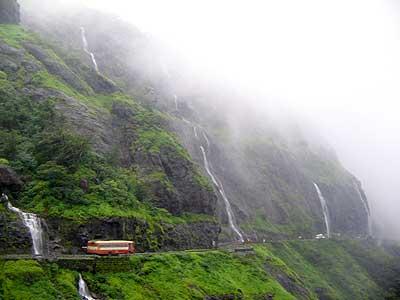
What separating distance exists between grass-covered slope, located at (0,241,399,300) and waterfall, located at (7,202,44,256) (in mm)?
4857

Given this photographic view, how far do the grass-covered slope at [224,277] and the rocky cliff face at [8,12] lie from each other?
64379 millimetres

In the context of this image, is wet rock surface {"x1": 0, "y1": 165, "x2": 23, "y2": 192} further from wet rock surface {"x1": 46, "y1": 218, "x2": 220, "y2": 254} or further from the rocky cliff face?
the rocky cliff face

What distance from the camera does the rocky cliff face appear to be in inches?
4006

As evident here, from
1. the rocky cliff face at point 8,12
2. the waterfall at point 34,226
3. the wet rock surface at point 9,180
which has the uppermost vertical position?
the rocky cliff face at point 8,12

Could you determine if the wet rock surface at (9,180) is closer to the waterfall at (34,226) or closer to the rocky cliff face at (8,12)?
the waterfall at (34,226)

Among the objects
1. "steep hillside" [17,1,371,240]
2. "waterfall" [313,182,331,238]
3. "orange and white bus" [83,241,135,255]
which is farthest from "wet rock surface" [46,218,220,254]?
"waterfall" [313,182,331,238]

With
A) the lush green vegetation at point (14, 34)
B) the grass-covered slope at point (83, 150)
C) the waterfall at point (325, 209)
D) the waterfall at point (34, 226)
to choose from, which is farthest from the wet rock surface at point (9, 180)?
the waterfall at point (325, 209)

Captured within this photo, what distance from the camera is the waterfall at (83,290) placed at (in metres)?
47.4

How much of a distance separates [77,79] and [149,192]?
2836cm

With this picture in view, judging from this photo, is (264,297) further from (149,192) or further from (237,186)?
(237,186)

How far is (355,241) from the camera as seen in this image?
130500 mm

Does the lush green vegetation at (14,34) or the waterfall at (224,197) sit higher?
the lush green vegetation at (14,34)

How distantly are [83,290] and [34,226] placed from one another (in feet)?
30.5

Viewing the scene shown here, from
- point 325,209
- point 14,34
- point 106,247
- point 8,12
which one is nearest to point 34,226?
point 106,247
